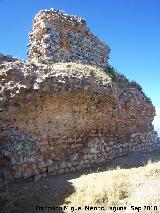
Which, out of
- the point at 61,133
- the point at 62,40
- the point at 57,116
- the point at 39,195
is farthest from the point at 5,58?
the point at 62,40

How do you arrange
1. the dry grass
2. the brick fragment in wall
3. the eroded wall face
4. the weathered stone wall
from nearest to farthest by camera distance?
the dry grass → the eroded wall face → the brick fragment in wall → the weathered stone wall

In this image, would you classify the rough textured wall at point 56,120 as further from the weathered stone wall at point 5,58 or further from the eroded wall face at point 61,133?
the weathered stone wall at point 5,58

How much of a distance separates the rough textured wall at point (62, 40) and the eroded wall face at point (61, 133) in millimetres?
3666

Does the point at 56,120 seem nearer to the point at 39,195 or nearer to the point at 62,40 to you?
the point at 39,195

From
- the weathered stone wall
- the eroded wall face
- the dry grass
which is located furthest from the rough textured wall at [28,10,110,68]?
the dry grass

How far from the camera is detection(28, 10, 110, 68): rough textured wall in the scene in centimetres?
1709

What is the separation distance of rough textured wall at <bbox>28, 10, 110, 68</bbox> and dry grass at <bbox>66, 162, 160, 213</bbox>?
7322mm

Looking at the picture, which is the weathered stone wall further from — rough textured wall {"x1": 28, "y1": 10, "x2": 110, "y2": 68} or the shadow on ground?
the shadow on ground

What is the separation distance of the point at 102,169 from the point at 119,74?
7.29 meters

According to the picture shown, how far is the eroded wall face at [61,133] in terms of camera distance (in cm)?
1146

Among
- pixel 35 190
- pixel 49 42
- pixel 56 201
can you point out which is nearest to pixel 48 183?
pixel 35 190

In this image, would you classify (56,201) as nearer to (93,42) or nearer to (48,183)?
(48,183)

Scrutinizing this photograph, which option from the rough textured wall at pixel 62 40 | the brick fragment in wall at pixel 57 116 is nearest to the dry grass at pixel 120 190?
the brick fragment in wall at pixel 57 116

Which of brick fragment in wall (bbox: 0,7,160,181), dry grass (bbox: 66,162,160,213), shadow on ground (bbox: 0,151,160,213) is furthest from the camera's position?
brick fragment in wall (bbox: 0,7,160,181)
